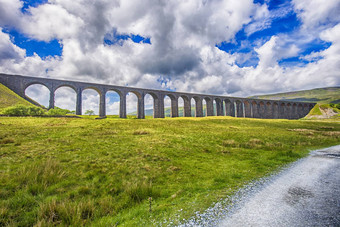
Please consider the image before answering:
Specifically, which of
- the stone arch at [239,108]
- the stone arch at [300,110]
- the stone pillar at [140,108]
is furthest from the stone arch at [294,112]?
the stone pillar at [140,108]

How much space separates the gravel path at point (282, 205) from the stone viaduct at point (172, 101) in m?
46.8

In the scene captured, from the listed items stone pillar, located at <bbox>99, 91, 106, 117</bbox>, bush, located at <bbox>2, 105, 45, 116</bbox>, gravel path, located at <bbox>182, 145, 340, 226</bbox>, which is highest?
stone pillar, located at <bbox>99, 91, 106, 117</bbox>

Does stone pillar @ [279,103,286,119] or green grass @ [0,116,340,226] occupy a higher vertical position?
stone pillar @ [279,103,286,119]

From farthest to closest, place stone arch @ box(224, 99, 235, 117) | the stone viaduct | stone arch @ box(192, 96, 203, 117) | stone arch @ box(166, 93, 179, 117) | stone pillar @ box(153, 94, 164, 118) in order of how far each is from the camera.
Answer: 1. stone arch @ box(224, 99, 235, 117)
2. stone arch @ box(192, 96, 203, 117)
3. stone arch @ box(166, 93, 179, 117)
4. stone pillar @ box(153, 94, 164, 118)
5. the stone viaduct

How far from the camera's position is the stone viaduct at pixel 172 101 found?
4012 cm

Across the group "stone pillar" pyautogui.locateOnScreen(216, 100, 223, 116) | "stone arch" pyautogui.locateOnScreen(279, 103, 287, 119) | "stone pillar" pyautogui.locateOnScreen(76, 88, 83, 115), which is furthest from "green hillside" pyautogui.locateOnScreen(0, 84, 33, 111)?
"stone arch" pyautogui.locateOnScreen(279, 103, 287, 119)

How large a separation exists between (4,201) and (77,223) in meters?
2.28

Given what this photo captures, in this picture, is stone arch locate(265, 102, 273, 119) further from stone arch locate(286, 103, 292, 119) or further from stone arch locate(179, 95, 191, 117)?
stone arch locate(179, 95, 191, 117)

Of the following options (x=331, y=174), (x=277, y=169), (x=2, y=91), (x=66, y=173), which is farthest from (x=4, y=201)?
(x=2, y=91)

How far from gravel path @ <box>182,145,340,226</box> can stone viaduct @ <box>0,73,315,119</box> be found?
46.8 meters

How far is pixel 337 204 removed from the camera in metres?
4.22

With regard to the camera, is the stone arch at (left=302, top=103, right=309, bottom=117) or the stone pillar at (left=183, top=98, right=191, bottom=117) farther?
the stone arch at (left=302, top=103, right=309, bottom=117)

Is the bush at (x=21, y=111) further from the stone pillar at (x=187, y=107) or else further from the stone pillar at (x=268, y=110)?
the stone pillar at (x=268, y=110)

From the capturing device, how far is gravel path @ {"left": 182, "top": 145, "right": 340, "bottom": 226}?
3529 mm
